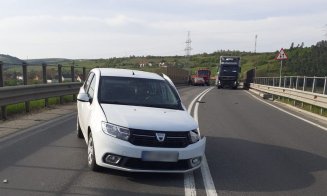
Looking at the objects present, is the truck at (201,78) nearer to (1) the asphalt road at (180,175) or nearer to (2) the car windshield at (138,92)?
(1) the asphalt road at (180,175)

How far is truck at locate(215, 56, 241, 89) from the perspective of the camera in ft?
163

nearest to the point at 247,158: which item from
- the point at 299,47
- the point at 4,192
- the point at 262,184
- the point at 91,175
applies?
the point at 262,184

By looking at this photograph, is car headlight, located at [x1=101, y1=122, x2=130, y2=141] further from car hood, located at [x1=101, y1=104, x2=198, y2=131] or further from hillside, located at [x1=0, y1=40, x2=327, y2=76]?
hillside, located at [x1=0, y1=40, x2=327, y2=76]

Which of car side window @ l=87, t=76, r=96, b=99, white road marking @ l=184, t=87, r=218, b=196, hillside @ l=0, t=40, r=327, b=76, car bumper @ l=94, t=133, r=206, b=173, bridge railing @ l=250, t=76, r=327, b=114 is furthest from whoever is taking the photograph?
hillside @ l=0, t=40, r=327, b=76

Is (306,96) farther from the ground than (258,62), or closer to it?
farther from the ground

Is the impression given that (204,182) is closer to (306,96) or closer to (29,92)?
(29,92)

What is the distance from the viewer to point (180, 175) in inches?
265

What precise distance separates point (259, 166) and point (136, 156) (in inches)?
95.2

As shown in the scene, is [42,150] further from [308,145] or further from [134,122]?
[308,145]

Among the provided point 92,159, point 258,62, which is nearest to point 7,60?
point 92,159

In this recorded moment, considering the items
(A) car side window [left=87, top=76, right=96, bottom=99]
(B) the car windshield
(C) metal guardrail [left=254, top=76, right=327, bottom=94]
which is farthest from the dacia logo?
(C) metal guardrail [left=254, top=76, right=327, bottom=94]

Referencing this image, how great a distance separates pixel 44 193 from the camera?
558 cm

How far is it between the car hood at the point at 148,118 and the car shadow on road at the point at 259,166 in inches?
36.6

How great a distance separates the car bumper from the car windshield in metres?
1.19
